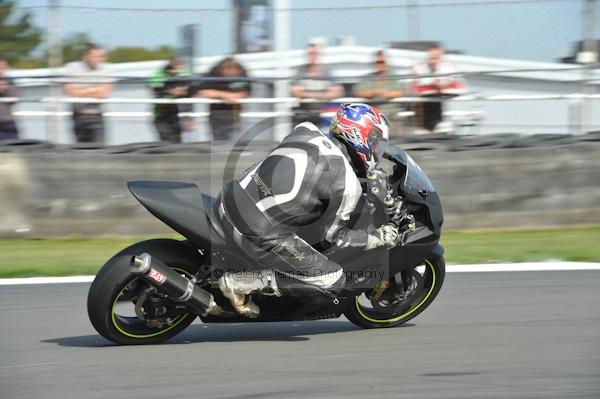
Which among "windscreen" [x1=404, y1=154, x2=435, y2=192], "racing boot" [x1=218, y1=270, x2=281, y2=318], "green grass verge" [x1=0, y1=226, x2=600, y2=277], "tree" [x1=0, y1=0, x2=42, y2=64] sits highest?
"tree" [x1=0, y1=0, x2=42, y2=64]

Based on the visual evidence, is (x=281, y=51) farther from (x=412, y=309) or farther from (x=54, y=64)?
(x=412, y=309)

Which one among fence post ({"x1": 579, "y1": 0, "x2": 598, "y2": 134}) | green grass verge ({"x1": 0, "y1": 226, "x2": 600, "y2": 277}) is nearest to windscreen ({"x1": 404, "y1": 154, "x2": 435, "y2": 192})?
green grass verge ({"x1": 0, "y1": 226, "x2": 600, "y2": 277})

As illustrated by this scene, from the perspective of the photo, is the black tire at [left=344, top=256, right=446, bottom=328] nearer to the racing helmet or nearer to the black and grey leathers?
the black and grey leathers

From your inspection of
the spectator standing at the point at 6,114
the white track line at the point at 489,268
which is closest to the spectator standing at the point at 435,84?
the white track line at the point at 489,268

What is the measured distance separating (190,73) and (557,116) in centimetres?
410

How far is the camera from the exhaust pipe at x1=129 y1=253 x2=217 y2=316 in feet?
17.2

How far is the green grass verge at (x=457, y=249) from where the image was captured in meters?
8.27

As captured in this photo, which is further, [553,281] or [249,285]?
[553,281]

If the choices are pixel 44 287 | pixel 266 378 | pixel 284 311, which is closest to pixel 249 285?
pixel 284 311

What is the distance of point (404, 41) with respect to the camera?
10391 mm

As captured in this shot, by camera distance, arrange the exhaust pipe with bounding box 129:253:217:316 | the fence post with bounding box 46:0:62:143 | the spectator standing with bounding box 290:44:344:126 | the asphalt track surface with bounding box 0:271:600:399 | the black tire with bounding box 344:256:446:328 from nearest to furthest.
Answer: the asphalt track surface with bounding box 0:271:600:399 < the exhaust pipe with bounding box 129:253:217:316 < the black tire with bounding box 344:256:446:328 < the fence post with bounding box 46:0:62:143 < the spectator standing with bounding box 290:44:344:126

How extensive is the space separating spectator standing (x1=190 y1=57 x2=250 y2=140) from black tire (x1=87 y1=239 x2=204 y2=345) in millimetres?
4672

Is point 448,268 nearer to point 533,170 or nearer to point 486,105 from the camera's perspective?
point 533,170

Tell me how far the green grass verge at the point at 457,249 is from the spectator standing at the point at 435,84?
4.64 feet
